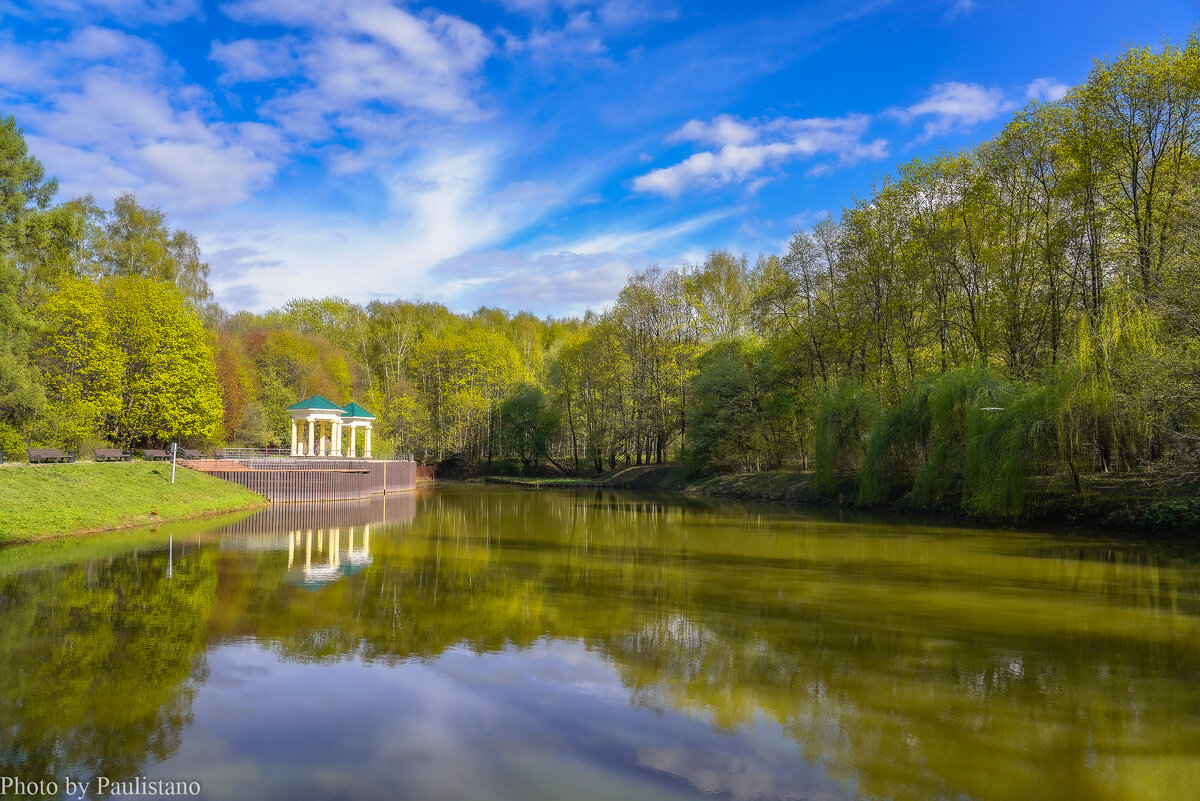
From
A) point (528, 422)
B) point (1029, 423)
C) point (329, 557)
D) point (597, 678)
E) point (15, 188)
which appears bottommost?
point (329, 557)

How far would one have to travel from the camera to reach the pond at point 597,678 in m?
4.79

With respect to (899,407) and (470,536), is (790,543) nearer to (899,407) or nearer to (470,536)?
(470,536)

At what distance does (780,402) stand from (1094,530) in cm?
1986

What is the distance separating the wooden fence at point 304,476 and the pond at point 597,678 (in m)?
14.3

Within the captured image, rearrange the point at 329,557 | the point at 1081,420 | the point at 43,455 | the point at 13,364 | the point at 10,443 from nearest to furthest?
the point at 329,557, the point at 1081,420, the point at 43,455, the point at 13,364, the point at 10,443

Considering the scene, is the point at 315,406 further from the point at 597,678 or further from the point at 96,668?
the point at 597,678

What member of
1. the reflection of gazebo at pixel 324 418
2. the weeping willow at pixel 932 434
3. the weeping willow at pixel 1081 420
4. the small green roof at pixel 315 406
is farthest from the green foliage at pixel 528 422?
the weeping willow at pixel 1081 420

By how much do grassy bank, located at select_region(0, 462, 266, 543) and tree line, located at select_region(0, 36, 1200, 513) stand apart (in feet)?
17.1

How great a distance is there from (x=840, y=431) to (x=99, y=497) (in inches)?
1052

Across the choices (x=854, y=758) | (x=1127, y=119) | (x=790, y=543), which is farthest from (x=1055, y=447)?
(x=854, y=758)

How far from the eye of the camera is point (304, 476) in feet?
97.6

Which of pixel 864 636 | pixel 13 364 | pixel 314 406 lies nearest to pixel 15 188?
pixel 13 364

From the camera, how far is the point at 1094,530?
19406 millimetres

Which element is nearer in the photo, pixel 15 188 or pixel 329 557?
pixel 329 557
